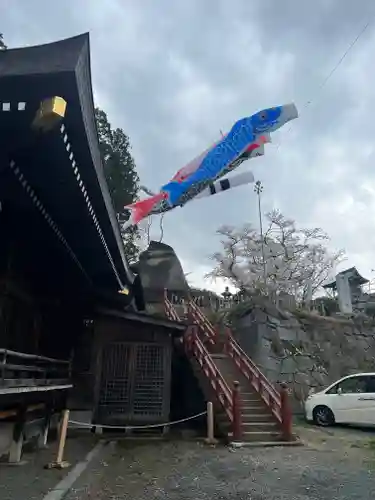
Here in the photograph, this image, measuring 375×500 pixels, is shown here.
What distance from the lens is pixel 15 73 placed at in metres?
2.98

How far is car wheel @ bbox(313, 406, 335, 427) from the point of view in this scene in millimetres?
11578

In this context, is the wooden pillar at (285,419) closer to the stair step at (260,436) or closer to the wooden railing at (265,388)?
the wooden railing at (265,388)

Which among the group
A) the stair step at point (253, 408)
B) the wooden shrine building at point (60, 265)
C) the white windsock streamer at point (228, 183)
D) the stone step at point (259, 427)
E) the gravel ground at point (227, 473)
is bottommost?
the gravel ground at point (227, 473)

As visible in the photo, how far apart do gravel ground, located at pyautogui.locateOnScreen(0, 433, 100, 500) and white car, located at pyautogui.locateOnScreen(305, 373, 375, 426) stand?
23.2 ft

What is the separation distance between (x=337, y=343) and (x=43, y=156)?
52.1 feet

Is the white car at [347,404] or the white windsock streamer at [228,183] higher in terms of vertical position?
the white windsock streamer at [228,183]

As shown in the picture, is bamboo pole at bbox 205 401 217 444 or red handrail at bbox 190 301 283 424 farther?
red handrail at bbox 190 301 283 424

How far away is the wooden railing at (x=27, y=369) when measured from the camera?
4223mm

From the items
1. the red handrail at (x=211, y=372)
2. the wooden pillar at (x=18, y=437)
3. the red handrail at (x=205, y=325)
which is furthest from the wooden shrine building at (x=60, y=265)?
the red handrail at (x=205, y=325)

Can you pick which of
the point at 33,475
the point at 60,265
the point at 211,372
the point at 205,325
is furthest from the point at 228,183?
the point at 33,475

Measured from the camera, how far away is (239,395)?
925 centimetres

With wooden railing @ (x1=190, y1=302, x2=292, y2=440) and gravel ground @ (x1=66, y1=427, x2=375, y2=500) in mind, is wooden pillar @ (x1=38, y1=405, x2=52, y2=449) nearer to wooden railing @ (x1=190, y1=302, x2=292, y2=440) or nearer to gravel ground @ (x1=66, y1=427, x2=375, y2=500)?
gravel ground @ (x1=66, y1=427, x2=375, y2=500)

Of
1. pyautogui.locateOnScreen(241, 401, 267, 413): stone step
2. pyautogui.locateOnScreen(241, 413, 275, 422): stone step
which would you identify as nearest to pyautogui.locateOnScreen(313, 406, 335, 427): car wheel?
pyautogui.locateOnScreen(241, 401, 267, 413): stone step

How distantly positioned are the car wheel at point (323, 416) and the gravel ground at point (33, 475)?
705 centimetres
